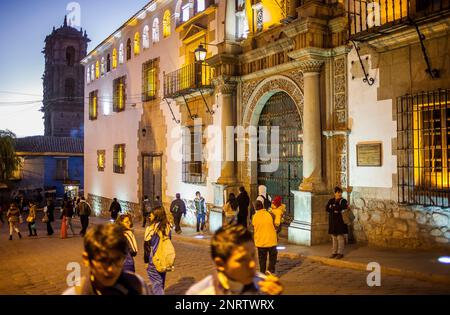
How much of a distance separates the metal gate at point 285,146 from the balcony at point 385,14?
344 cm

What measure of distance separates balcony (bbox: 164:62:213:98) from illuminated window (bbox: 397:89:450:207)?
8.43 meters

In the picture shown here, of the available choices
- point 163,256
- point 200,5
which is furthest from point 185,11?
point 163,256

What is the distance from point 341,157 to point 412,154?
204 centimetres

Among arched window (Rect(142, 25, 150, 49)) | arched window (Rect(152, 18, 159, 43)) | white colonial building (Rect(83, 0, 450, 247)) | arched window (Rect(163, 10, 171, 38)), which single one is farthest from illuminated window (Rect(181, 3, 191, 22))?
arched window (Rect(142, 25, 150, 49))

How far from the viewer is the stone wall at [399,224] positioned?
32.0 feet

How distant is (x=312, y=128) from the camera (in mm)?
12250

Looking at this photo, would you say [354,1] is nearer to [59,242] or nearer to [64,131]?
[59,242]

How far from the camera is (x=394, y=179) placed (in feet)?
35.2

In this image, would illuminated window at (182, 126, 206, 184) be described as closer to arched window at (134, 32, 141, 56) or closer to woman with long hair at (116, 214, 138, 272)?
arched window at (134, 32, 141, 56)

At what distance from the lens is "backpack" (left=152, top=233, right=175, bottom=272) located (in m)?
6.46

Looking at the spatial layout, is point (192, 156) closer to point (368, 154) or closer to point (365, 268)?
point (368, 154)

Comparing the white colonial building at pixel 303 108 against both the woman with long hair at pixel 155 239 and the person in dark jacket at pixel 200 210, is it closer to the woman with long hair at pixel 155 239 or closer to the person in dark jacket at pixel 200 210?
the person in dark jacket at pixel 200 210

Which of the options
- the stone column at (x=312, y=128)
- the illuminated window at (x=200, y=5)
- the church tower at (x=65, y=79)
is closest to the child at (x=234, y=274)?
the stone column at (x=312, y=128)
